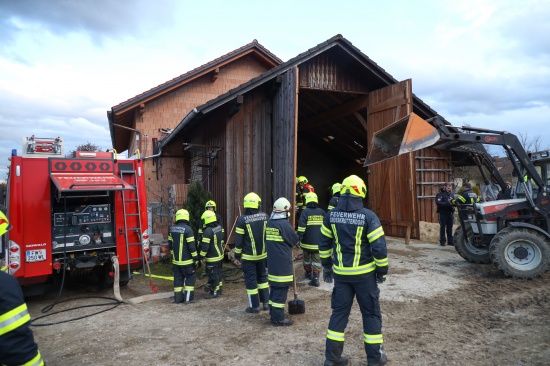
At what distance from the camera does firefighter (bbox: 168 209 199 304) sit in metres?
7.45

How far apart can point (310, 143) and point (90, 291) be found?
1333cm

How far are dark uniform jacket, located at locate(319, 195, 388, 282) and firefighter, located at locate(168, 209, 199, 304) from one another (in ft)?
12.4

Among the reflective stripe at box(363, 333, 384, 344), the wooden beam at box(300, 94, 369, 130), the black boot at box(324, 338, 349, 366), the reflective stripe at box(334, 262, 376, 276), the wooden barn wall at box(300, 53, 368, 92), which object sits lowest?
the black boot at box(324, 338, 349, 366)

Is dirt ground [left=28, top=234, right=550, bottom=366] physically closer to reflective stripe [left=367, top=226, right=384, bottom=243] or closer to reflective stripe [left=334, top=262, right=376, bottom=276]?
reflective stripe [left=334, top=262, right=376, bottom=276]

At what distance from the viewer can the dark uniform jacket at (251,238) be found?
664 centimetres

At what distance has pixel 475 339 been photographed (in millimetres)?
4891

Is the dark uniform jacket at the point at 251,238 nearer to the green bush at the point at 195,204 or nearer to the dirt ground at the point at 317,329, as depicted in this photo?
the dirt ground at the point at 317,329

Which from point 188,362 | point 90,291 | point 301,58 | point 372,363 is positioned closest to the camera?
point 372,363

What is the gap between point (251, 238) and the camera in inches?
262

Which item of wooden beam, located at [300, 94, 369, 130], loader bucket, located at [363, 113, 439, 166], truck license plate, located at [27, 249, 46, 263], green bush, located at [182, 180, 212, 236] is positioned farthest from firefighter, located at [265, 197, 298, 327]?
wooden beam, located at [300, 94, 369, 130]

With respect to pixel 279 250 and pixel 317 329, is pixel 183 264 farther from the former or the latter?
pixel 317 329

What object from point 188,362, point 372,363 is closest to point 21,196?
point 188,362

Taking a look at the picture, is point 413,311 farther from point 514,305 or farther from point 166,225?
point 166,225

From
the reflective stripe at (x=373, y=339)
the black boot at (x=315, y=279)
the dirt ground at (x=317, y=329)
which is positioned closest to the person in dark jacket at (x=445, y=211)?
the dirt ground at (x=317, y=329)
